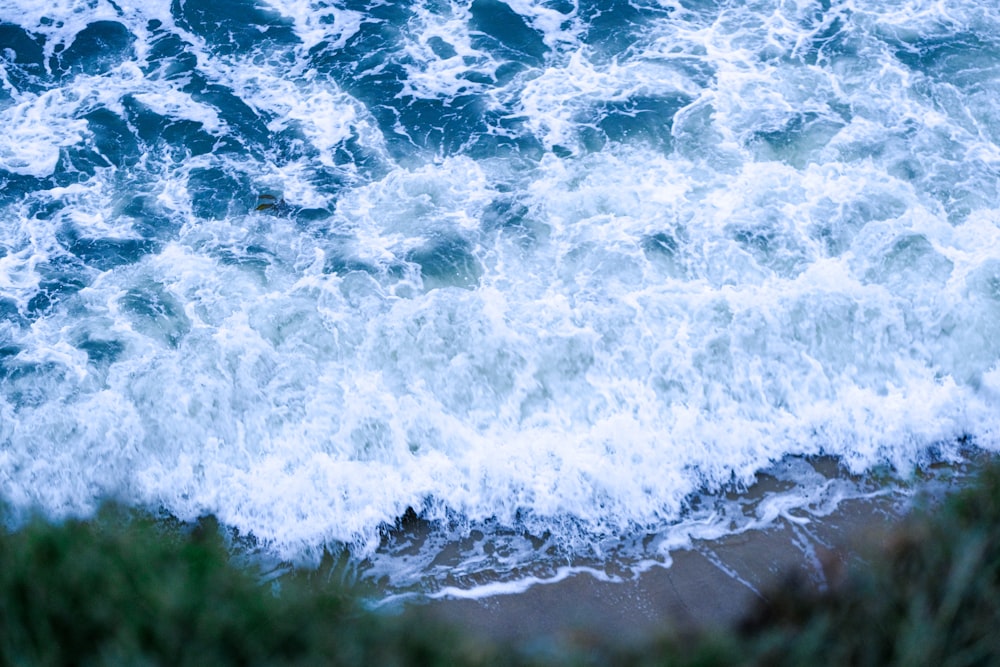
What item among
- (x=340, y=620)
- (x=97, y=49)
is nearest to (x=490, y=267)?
(x=340, y=620)

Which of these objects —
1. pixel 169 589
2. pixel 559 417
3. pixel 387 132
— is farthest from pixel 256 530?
pixel 387 132

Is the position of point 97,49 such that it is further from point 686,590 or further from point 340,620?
point 686,590

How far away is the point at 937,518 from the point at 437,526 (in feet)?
22.9

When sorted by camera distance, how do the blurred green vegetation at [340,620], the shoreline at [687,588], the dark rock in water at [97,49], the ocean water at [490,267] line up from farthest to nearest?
the dark rock in water at [97,49], the ocean water at [490,267], the shoreline at [687,588], the blurred green vegetation at [340,620]

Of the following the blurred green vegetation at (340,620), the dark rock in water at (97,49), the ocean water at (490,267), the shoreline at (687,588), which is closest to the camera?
the blurred green vegetation at (340,620)

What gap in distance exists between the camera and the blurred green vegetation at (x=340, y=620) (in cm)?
950

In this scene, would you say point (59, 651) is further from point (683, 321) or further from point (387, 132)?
point (387, 132)

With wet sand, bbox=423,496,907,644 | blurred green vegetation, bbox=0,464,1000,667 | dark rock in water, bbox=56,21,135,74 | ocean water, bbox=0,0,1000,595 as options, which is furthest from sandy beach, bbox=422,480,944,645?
dark rock in water, bbox=56,21,135,74

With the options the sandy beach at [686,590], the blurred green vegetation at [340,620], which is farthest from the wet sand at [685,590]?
the blurred green vegetation at [340,620]

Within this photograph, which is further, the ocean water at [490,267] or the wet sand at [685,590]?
the ocean water at [490,267]

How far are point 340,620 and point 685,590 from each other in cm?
502

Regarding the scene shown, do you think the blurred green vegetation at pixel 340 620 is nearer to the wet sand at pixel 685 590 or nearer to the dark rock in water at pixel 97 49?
the wet sand at pixel 685 590

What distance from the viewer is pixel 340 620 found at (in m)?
10.6

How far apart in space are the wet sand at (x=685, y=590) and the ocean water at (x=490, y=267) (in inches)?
13.9
